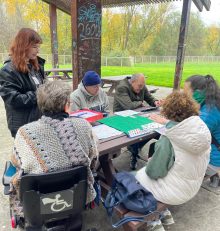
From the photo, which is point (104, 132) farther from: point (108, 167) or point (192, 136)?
point (192, 136)

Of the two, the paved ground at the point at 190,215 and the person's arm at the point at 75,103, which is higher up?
the person's arm at the point at 75,103

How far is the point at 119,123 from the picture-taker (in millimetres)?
2789

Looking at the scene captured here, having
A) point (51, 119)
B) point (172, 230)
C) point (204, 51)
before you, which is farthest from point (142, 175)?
point (204, 51)

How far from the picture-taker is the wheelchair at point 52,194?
1592mm

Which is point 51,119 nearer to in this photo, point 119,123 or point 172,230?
point 119,123

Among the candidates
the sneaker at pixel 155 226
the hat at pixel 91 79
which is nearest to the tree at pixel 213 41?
the hat at pixel 91 79

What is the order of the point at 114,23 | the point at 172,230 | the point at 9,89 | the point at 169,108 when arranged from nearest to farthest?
the point at 169,108, the point at 172,230, the point at 9,89, the point at 114,23

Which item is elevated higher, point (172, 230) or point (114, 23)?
point (114, 23)

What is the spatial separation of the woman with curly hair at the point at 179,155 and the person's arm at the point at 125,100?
5.16 ft

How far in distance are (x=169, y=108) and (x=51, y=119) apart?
3.29 feet

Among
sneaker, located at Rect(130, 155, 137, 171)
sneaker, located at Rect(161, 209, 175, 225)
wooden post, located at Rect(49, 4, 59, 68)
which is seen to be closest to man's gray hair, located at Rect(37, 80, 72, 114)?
sneaker, located at Rect(161, 209, 175, 225)

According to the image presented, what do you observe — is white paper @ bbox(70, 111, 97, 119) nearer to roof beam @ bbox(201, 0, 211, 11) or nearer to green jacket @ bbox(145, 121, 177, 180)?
green jacket @ bbox(145, 121, 177, 180)

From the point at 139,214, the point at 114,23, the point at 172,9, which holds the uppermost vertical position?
the point at 172,9

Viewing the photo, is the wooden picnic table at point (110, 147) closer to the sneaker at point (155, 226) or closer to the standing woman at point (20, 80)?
the sneaker at point (155, 226)
